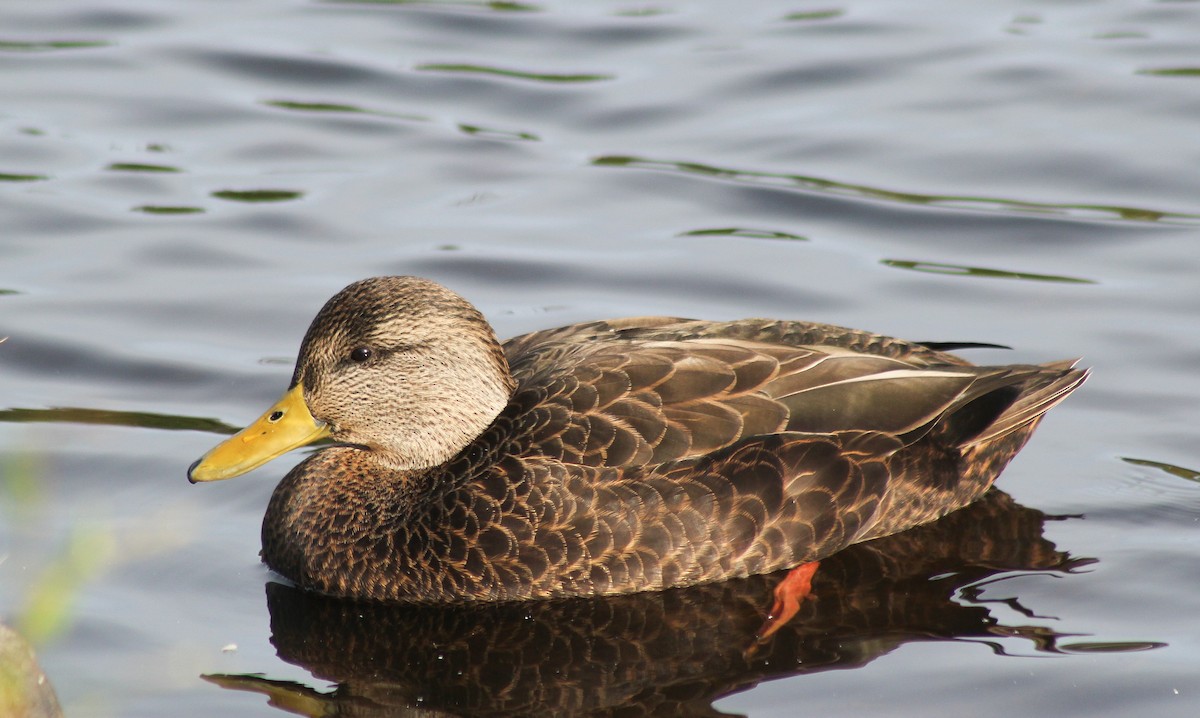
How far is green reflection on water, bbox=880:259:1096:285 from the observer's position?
9422 mm

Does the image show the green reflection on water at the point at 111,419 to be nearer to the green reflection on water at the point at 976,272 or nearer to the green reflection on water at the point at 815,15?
the green reflection on water at the point at 976,272

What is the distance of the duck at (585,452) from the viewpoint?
6.39 m

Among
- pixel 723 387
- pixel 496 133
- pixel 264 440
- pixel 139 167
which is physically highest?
pixel 496 133

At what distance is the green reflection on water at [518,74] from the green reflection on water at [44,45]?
266 cm

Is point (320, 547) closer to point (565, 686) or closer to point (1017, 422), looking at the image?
point (565, 686)

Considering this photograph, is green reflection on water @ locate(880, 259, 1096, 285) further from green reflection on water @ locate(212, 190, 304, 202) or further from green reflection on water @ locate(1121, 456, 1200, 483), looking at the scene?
green reflection on water @ locate(212, 190, 304, 202)

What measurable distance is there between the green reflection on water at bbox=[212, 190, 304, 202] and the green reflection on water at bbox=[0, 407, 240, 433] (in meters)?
2.90

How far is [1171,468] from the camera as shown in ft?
23.9

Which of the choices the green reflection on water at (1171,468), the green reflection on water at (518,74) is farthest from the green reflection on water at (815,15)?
the green reflection on water at (1171,468)

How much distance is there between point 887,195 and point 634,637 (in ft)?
16.9

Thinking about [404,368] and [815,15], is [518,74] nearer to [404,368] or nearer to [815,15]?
[815,15]

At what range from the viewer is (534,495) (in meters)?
6.35

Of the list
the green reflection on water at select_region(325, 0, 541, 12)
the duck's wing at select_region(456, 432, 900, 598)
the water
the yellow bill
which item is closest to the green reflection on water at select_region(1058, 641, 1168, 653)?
the water

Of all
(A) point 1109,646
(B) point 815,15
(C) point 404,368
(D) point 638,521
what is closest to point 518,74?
(B) point 815,15
